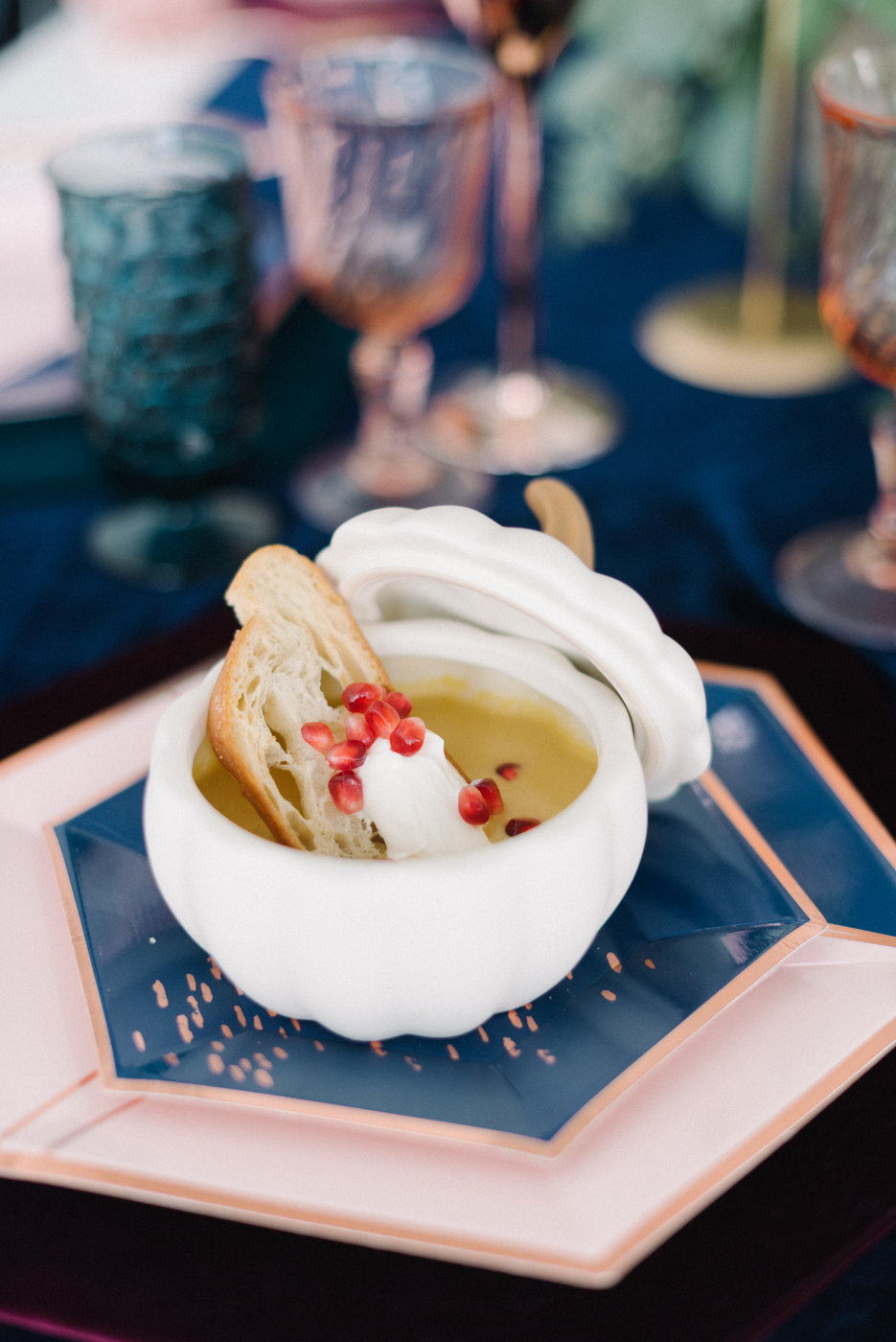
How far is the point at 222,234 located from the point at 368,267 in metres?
0.13

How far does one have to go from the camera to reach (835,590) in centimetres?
74

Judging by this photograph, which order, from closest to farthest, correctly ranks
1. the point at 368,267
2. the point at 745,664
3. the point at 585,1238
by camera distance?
1. the point at 585,1238
2. the point at 745,664
3. the point at 368,267

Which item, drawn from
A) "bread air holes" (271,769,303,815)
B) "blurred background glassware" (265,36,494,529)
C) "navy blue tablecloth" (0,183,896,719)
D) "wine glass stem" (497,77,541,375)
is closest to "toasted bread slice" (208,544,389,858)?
"bread air holes" (271,769,303,815)

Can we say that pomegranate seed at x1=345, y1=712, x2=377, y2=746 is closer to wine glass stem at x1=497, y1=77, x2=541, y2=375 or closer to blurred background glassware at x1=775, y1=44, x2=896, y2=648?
blurred background glassware at x1=775, y1=44, x2=896, y2=648

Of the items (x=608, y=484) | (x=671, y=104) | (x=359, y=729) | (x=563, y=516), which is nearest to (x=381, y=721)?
(x=359, y=729)

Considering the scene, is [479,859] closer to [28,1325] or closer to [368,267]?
A: [28,1325]

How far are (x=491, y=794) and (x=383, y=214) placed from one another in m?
0.47

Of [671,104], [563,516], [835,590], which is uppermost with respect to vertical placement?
[671,104]

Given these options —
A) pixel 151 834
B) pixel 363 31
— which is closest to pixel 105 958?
pixel 151 834

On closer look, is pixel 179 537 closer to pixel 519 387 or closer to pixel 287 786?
pixel 519 387

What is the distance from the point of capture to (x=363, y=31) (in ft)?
4.78

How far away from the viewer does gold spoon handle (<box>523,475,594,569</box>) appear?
0.46 meters

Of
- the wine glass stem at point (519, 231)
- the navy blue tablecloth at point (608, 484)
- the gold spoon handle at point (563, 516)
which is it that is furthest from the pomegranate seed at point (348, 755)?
the wine glass stem at point (519, 231)

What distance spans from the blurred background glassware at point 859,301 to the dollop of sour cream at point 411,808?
0.36 metres
